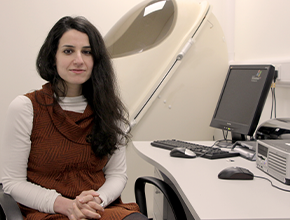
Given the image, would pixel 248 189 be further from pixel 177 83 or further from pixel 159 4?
pixel 159 4

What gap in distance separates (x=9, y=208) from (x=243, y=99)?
3.99 ft

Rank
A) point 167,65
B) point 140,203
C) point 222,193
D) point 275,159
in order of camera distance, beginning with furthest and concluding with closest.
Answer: point 167,65
point 140,203
point 275,159
point 222,193

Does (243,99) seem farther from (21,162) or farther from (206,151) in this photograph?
(21,162)

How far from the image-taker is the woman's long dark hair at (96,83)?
3.82 feet

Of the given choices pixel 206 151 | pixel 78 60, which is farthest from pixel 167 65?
pixel 78 60

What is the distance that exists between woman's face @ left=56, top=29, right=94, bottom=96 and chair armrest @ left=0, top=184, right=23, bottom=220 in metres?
0.48

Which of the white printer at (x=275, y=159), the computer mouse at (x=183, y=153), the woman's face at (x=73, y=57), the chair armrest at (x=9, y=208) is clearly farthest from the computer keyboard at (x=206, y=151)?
the chair armrest at (x=9, y=208)

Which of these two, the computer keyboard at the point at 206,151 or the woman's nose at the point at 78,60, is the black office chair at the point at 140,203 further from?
the woman's nose at the point at 78,60

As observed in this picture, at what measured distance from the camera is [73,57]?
1150 millimetres

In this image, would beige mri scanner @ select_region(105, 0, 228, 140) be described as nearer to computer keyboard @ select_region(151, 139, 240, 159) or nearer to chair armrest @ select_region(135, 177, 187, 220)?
computer keyboard @ select_region(151, 139, 240, 159)

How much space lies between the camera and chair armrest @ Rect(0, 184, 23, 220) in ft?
2.97

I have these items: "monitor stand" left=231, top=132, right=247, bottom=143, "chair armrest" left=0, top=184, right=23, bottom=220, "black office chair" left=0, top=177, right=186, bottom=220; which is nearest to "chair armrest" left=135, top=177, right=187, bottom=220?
"black office chair" left=0, top=177, right=186, bottom=220

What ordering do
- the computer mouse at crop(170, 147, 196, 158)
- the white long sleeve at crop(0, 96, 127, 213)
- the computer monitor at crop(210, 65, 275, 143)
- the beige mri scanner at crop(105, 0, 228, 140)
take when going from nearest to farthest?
the white long sleeve at crop(0, 96, 127, 213) → the computer mouse at crop(170, 147, 196, 158) → the computer monitor at crop(210, 65, 275, 143) → the beige mri scanner at crop(105, 0, 228, 140)

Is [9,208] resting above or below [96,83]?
below
